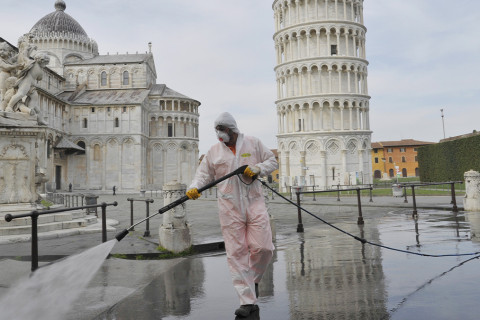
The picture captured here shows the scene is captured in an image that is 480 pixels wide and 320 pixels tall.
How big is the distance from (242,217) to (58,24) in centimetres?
7334

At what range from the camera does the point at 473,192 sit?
12820 mm

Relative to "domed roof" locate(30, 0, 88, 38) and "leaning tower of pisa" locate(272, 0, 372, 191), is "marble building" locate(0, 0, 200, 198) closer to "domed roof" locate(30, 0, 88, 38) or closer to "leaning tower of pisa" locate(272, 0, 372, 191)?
"domed roof" locate(30, 0, 88, 38)

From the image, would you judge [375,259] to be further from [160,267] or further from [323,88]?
[323,88]

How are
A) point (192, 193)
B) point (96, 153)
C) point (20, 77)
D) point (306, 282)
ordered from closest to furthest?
1. point (192, 193)
2. point (306, 282)
3. point (20, 77)
4. point (96, 153)

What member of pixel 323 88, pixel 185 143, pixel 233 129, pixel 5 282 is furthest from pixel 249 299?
pixel 185 143

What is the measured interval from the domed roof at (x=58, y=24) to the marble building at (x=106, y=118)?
166 mm

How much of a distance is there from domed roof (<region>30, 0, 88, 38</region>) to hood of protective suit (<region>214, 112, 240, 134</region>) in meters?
71.3

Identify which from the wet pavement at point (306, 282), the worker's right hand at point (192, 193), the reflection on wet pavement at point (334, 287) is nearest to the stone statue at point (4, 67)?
the wet pavement at point (306, 282)

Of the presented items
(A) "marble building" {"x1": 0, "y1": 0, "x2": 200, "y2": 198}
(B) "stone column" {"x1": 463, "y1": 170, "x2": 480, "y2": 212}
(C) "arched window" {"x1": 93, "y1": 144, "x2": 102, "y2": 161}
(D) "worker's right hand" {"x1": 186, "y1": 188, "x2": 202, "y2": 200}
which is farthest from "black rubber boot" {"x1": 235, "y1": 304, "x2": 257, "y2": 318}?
(C) "arched window" {"x1": 93, "y1": 144, "x2": 102, "y2": 161}

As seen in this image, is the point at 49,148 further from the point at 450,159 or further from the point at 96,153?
the point at 450,159

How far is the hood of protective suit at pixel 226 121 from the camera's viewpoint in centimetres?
423

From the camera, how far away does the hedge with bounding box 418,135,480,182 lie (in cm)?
3544

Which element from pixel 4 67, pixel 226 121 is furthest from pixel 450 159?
pixel 226 121

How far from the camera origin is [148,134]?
60969 mm
